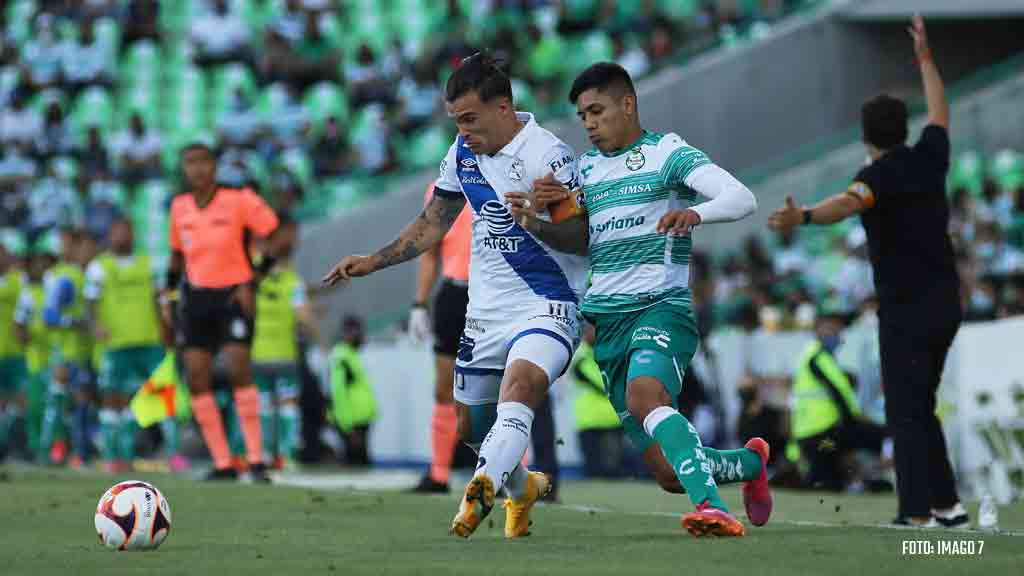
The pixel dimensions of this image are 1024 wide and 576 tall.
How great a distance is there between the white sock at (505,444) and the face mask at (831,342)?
7.39 m

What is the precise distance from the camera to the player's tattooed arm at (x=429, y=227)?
349 inches

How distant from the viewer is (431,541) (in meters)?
8.32

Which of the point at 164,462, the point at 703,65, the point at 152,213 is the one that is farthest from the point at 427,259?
the point at 152,213

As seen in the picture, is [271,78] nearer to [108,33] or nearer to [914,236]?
[108,33]

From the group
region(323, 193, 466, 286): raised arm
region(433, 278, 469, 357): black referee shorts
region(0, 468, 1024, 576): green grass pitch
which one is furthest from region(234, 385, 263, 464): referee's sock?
region(323, 193, 466, 286): raised arm

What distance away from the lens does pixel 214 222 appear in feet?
45.6

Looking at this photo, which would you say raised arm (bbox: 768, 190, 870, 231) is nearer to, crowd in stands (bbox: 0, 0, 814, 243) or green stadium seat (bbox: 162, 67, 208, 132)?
crowd in stands (bbox: 0, 0, 814, 243)

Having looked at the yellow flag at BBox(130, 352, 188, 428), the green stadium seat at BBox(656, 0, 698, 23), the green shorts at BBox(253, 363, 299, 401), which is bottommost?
the yellow flag at BBox(130, 352, 188, 428)

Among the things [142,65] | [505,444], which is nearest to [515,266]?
[505,444]

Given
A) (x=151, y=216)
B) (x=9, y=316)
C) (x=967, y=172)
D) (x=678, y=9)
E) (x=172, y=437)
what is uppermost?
(x=678, y=9)

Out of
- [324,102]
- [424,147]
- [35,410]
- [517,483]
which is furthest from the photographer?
[324,102]

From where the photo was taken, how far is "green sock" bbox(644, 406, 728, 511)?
7754 millimetres

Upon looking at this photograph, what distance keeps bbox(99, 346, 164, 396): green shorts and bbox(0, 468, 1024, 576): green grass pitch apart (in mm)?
4958

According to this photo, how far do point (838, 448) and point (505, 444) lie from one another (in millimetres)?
7291
